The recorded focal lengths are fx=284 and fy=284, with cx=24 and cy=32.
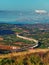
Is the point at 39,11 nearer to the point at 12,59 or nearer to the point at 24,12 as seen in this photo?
the point at 24,12

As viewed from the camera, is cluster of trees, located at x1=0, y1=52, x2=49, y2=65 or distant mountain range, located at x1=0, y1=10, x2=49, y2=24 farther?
distant mountain range, located at x1=0, y1=10, x2=49, y2=24

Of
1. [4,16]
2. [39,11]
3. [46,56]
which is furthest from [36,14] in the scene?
[46,56]

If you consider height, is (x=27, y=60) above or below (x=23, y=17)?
above

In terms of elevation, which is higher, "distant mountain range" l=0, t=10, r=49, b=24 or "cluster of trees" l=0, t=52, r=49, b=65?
"cluster of trees" l=0, t=52, r=49, b=65

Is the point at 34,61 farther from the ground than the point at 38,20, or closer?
farther from the ground

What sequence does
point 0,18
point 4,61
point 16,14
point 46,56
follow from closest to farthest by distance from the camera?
1. point 4,61
2. point 46,56
3. point 0,18
4. point 16,14

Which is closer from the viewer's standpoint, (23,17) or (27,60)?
(27,60)

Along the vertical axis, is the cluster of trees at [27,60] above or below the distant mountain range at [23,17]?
above

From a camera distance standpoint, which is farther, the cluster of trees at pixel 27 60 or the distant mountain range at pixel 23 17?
the distant mountain range at pixel 23 17
